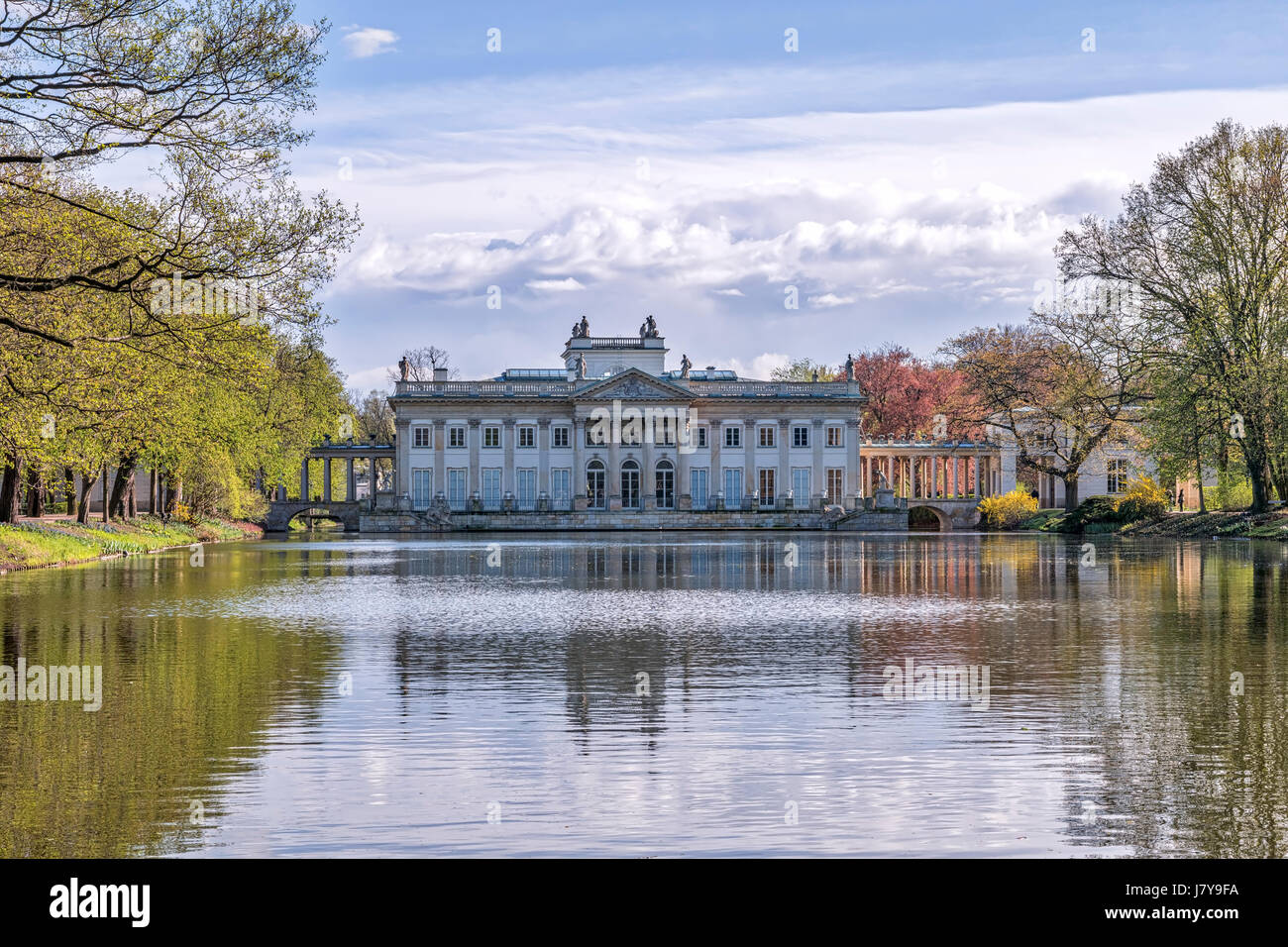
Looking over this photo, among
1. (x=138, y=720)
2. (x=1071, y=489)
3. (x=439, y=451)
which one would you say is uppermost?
(x=439, y=451)

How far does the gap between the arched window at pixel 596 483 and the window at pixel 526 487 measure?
3635mm

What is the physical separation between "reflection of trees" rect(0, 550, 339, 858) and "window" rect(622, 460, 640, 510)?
69.4 metres

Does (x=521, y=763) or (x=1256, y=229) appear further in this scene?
(x=1256, y=229)

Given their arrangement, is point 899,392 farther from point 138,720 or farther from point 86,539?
point 138,720

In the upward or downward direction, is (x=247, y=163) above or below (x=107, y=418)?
above

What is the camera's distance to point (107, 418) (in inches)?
1344

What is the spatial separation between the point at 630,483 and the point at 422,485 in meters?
14.1

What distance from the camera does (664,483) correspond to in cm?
9419

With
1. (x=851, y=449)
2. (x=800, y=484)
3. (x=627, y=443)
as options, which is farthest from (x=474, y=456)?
(x=851, y=449)

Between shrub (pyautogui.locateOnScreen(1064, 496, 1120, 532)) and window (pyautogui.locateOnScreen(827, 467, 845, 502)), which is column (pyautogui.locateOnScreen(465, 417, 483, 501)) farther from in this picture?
shrub (pyautogui.locateOnScreen(1064, 496, 1120, 532))
